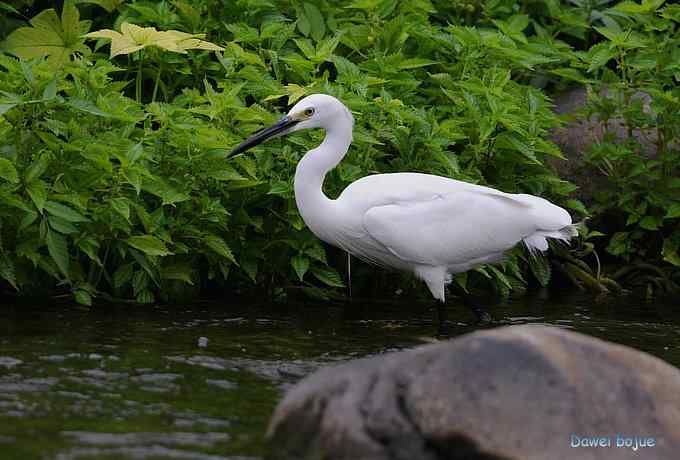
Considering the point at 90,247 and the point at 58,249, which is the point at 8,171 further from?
the point at 90,247

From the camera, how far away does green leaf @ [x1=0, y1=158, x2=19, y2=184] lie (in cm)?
639

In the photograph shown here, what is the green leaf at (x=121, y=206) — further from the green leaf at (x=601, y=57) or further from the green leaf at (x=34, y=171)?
the green leaf at (x=601, y=57)

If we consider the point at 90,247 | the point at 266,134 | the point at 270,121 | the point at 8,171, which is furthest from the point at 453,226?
the point at 8,171

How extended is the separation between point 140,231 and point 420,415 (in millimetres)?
3405

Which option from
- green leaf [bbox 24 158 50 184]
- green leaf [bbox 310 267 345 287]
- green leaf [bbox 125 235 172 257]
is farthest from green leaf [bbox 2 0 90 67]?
green leaf [bbox 310 267 345 287]

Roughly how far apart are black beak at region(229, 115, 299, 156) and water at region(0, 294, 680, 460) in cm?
108

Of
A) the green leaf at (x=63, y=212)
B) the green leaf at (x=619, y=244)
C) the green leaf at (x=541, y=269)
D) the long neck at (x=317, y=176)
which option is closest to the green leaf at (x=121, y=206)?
the green leaf at (x=63, y=212)

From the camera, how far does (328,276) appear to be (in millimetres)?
7586

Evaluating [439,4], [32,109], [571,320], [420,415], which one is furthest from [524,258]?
[420,415]

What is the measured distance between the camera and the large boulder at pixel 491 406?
13.4ft

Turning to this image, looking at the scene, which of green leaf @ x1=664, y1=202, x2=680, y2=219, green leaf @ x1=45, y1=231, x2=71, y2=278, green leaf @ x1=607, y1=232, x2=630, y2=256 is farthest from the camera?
green leaf @ x1=607, y1=232, x2=630, y2=256

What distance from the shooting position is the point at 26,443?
440 centimetres

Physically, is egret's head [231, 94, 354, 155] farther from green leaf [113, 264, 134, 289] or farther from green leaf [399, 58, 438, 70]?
green leaf [399, 58, 438, 70]

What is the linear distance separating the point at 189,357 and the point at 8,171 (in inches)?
60.6
